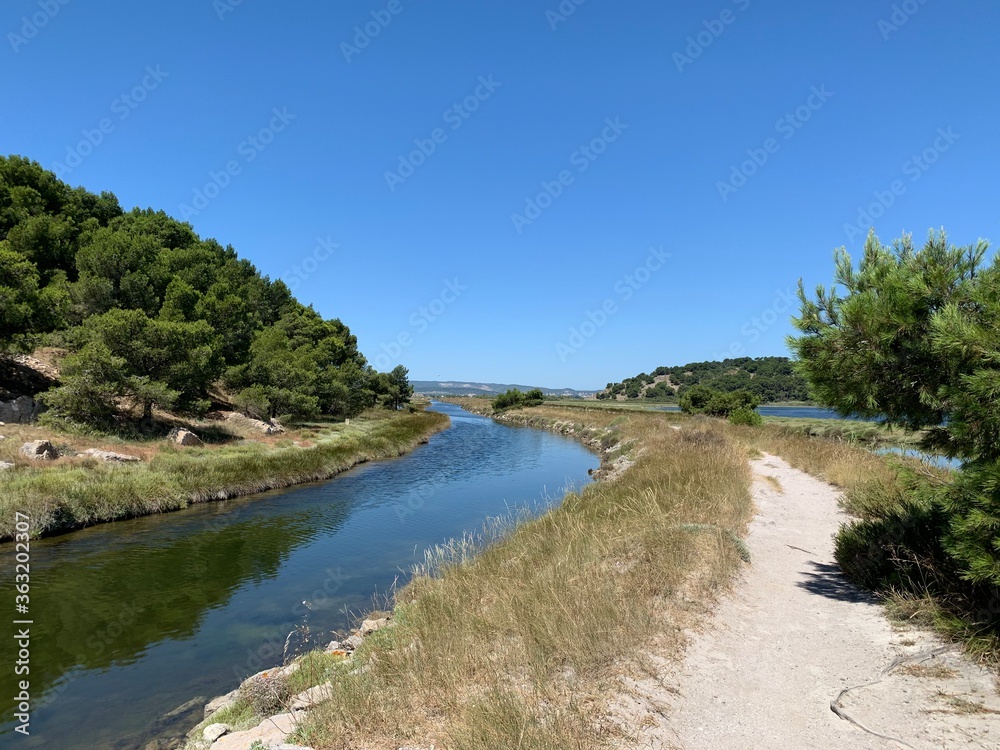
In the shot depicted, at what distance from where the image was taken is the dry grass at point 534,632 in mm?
4203

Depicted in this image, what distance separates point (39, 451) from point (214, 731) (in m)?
18.2

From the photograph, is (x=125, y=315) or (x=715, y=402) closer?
(x=125, y=315)

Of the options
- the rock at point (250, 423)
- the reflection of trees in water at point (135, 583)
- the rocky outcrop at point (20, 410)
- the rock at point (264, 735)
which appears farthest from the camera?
the rock at point (250, 423)

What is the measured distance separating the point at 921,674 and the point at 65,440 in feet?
90.9

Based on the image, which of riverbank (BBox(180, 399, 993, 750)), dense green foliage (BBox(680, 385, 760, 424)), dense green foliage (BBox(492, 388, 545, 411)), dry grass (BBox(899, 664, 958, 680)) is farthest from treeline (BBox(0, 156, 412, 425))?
dense green foliage (BBox(492, 388, 545, 411))

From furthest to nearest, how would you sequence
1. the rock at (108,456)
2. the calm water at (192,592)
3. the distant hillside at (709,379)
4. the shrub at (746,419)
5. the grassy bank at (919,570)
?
the distant hillside at (709,379) < the shrub at (746,419) < the rock at (108,456) < the calm water at (192,592) < the grassy bank at (919,570)

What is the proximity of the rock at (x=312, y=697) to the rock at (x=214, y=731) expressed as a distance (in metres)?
0.90

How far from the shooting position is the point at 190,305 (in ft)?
104

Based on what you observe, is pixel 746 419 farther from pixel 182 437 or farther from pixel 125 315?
pixel 125 315

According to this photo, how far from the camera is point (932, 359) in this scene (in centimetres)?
571

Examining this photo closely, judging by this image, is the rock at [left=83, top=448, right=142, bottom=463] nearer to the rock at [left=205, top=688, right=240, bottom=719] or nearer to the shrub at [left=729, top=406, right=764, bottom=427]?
the rock at [left=205, top=688, right=240, bottom=719]
